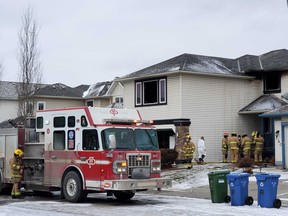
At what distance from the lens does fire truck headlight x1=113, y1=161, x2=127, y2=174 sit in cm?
1499

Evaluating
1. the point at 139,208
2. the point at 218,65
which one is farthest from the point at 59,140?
the point at 218,65

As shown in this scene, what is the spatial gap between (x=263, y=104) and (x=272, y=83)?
176 centimetres

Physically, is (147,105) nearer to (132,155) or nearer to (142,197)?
(142,197)

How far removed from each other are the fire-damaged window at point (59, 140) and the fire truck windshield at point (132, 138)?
1688 millimetres

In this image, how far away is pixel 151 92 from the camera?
101 feet

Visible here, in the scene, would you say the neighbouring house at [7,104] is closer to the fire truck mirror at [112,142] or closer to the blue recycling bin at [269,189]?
the fire truck mirror at [112,142]

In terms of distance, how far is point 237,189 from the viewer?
14711 millimetres

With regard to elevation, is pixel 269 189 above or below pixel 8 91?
below

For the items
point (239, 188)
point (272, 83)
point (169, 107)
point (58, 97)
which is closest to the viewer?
point (239, 188)

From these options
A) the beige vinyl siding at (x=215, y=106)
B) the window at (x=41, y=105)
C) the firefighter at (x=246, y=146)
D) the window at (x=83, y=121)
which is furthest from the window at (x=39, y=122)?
the window at (x=41, y=105)

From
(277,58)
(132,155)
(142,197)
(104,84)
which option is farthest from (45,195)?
(104,84)

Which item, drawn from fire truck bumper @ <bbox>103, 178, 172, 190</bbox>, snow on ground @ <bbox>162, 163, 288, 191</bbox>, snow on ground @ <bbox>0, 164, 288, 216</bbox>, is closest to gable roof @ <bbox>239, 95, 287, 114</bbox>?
snow on ground @ <bbox>162, 163, 288, 191</bbox>

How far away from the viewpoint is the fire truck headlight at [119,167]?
49.2 feet

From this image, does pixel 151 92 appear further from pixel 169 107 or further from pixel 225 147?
pixel 225 147
